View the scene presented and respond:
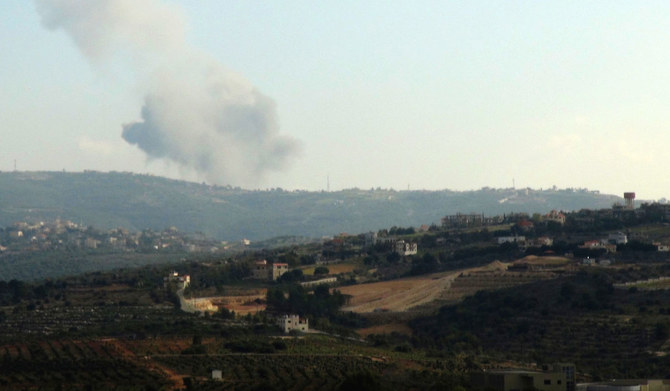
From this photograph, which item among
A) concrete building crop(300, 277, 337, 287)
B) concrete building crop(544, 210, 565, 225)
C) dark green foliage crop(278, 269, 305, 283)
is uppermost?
concrete building crop(544, 210, 565, 225)

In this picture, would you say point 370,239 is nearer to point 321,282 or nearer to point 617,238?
point 321,282

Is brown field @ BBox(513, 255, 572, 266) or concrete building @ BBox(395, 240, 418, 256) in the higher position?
concrete building @ BBox(395, 240, 418, 256)

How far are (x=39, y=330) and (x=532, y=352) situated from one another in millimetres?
35140

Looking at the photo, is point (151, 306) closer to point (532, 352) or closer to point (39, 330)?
point (39, 330)

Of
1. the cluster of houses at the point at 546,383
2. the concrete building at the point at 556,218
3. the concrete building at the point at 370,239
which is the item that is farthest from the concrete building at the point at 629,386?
the concrete building at the point at 370,239

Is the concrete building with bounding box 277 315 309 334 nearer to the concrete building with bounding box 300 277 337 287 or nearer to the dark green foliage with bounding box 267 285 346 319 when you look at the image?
the dark green foliage with bounding box 267 285 346 319

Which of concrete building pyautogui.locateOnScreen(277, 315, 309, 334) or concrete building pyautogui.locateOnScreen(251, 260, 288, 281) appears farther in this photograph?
concrete building pyautogui.locateOnScreen(251, 260, 288, 281)

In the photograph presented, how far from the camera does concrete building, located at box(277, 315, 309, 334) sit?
100 meters

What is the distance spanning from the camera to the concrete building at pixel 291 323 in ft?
328

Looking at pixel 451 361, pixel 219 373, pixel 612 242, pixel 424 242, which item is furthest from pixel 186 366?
pixel 424 242

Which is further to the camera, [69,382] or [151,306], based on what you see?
[151,306]

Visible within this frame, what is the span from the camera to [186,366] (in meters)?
75.9

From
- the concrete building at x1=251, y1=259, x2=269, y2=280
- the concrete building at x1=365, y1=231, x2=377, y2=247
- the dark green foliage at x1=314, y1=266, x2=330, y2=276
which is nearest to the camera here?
the dark green foliage at x1=314, y1=266, x2=330, y2=276

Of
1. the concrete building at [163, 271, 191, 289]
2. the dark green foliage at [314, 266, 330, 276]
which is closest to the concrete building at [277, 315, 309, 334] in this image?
the concrete building at [163, 271, 191, 289]
